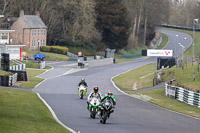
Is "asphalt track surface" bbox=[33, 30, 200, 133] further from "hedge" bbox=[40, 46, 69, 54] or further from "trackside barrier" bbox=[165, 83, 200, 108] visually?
"hedge" bbox=[40, 46, 69, 54]

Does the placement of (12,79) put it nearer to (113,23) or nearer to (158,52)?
(158,52)

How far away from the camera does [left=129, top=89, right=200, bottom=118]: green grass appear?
28.4m

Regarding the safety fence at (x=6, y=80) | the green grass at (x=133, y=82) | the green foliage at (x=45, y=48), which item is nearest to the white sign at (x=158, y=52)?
the green grass at (x=133, y=82)

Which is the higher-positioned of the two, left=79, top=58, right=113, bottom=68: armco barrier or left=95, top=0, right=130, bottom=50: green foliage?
left=95, top=0, right=130, bottom=50: green foliage

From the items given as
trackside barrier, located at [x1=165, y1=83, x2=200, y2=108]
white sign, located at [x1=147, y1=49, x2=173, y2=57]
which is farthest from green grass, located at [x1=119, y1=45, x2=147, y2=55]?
trackside barrier, located at [x1=165, y1=83, x2=200, y2=108]

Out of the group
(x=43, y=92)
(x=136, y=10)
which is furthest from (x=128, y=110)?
(x=136, y=10)

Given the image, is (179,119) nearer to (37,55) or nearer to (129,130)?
(129,130)

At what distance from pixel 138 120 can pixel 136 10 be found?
9175cm

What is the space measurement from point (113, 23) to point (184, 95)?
70333 mm

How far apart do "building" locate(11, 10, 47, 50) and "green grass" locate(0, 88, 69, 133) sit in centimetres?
6222

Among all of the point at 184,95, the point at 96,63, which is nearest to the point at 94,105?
the point at 184,95

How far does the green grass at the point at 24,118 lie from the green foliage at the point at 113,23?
244ft

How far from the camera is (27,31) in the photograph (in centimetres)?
8950

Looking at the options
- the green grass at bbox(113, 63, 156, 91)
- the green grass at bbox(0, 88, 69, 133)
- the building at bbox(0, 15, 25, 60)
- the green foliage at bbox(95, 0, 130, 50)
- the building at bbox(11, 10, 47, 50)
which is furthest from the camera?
the green foliage at bbox(95, 0, 130, 50)
